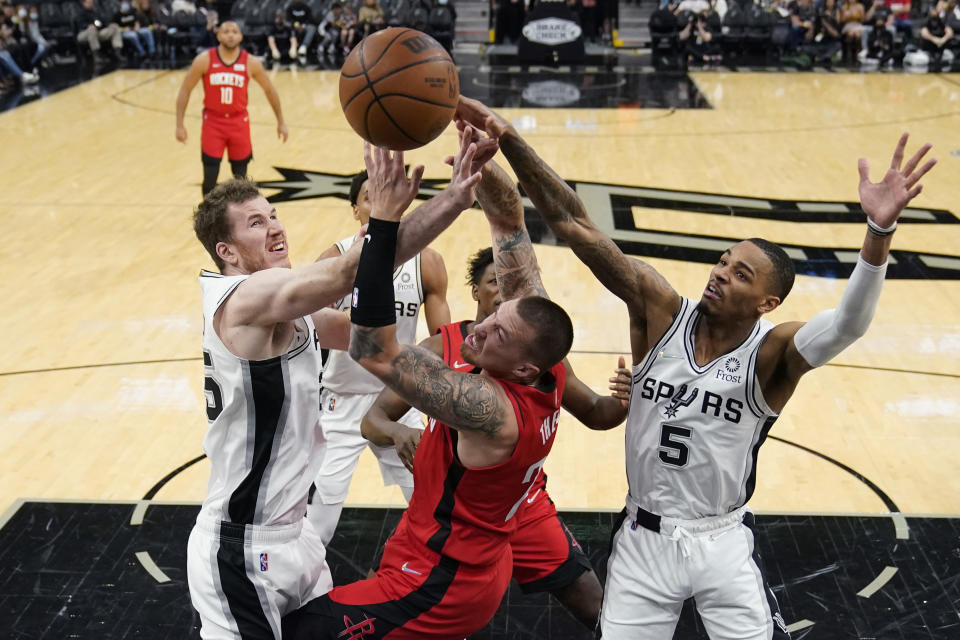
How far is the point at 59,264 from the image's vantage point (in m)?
9.88

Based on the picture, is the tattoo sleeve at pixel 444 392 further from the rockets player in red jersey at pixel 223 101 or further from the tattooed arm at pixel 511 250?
the rockets player in red jersey at pixel 223 101

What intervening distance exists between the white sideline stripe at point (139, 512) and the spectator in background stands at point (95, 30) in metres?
19.7

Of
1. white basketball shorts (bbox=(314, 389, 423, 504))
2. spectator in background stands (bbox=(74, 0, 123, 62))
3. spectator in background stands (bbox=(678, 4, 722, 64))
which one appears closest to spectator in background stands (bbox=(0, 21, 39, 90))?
spectator in background stands (bbox=(74, 0, 123, 62))

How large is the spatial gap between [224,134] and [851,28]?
1685 centimetres

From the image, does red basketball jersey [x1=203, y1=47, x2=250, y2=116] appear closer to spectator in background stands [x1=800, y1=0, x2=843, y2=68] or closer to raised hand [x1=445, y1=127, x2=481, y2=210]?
raised hand [x1=445, y1=127, x2=481, y2=210]

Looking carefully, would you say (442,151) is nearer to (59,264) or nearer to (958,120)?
(59,264)

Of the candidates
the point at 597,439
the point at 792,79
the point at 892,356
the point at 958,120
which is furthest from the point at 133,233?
the point at 792,79

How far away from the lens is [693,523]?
12.4 ft

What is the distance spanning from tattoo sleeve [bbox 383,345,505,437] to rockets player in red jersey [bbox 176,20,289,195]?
25.6ft

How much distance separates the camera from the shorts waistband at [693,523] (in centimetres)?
376

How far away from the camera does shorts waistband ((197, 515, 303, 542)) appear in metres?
3.49

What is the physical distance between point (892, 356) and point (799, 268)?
2004mm

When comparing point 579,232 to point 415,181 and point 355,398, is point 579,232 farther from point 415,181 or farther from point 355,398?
point 355,398

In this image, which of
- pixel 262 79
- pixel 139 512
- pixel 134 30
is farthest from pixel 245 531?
pixel 134 30
